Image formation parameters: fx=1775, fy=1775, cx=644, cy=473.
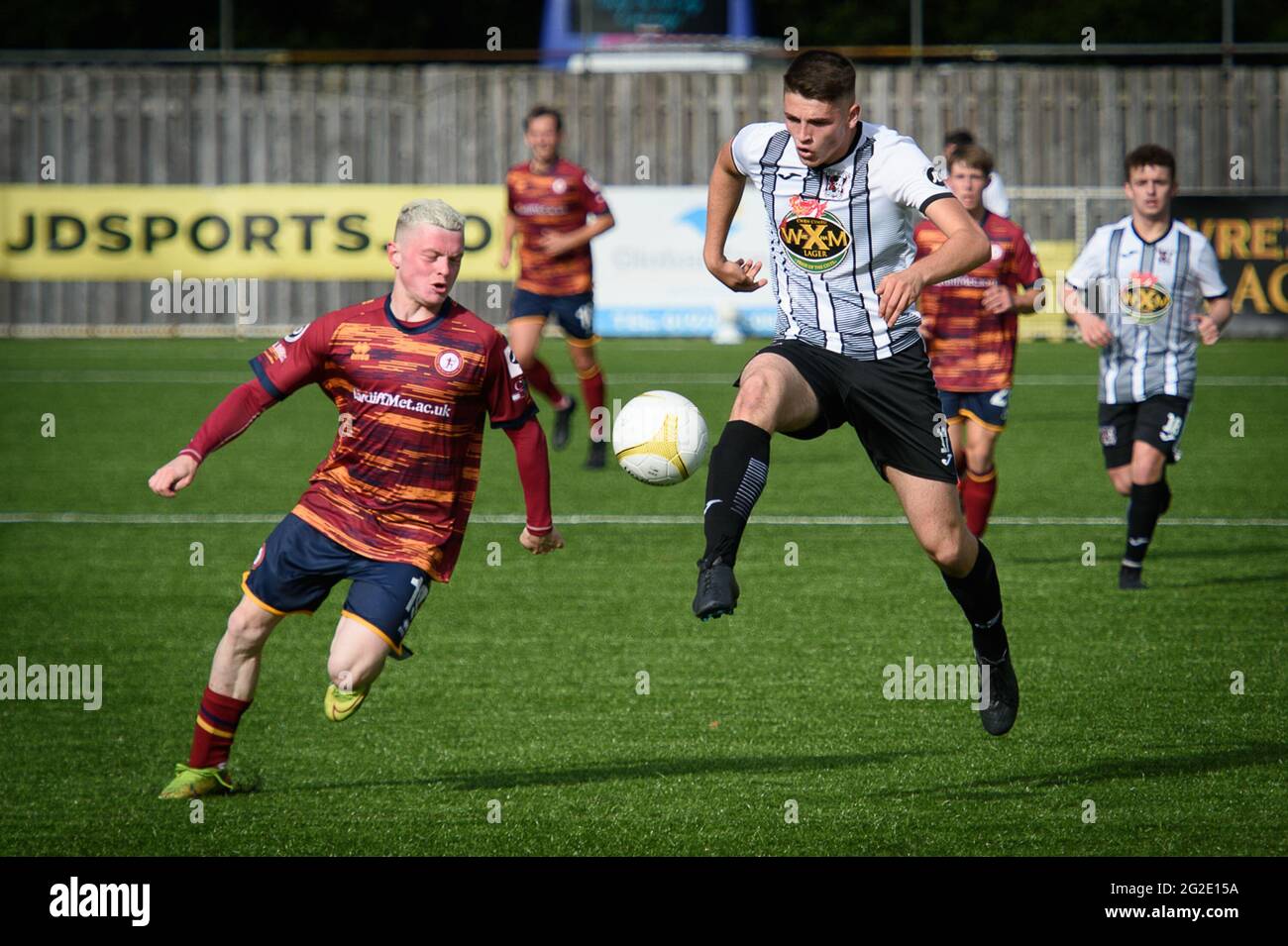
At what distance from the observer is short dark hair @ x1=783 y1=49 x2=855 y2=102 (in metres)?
4.87

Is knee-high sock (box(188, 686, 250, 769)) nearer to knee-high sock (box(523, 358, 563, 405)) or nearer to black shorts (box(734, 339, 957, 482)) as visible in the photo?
black shorts (box(734, 339, 957, 482))

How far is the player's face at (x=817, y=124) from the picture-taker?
193 inches

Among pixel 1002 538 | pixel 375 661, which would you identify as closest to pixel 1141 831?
pixel 375 661

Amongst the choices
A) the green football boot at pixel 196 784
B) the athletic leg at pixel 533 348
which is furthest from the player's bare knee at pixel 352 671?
the athletic leg at pixel 533 348

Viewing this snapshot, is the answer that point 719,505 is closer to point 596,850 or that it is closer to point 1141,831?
point 596,850

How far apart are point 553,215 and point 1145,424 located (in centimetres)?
579

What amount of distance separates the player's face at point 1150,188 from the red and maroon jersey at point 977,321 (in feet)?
2.61

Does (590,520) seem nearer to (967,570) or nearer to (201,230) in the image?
(967,570)

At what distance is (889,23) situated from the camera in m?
34.8

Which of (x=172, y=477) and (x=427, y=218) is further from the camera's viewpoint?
(x=427, y=218)

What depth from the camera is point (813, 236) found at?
522 cm

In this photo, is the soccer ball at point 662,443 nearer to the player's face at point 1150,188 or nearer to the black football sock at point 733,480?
the black football sock at point 733,480

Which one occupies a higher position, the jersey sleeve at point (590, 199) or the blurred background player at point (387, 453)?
the jersey sleeve at point (590, 199)
